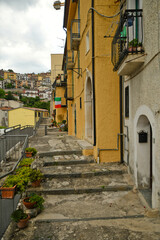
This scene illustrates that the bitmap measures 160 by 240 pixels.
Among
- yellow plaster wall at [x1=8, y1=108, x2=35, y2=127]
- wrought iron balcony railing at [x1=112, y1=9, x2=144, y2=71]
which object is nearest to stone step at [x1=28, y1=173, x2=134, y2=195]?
wrought iron balcony railing at [x1=112, y1=9, x2=144, y2=71]

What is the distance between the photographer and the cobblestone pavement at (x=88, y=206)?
3988 mm

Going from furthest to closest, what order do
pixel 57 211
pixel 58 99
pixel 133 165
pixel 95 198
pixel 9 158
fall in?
pixel 58 99, pixel 9 158, pixel 133 165, pixel 95 198, pixel 57 211

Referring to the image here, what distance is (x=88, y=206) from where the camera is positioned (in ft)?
17.1

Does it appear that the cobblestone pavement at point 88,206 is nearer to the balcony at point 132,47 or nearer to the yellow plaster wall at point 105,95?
the yellow plaster wall at point 105,95

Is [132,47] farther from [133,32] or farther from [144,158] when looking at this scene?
[144,158]

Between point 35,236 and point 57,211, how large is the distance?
1.06 m

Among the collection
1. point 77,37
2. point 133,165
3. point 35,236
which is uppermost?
point 77,37

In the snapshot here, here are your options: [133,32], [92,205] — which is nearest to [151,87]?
[133,32]

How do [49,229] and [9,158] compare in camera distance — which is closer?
[49,229]

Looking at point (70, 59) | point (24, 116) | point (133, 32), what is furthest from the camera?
point (24, 116)

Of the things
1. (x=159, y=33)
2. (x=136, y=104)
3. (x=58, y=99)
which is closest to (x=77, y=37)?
(x=136, y=104)

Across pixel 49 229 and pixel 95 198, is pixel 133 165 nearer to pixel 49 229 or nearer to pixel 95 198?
pixel 95 198

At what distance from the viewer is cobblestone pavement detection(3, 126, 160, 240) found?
3.99 m

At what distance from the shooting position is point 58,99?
24438 mm
